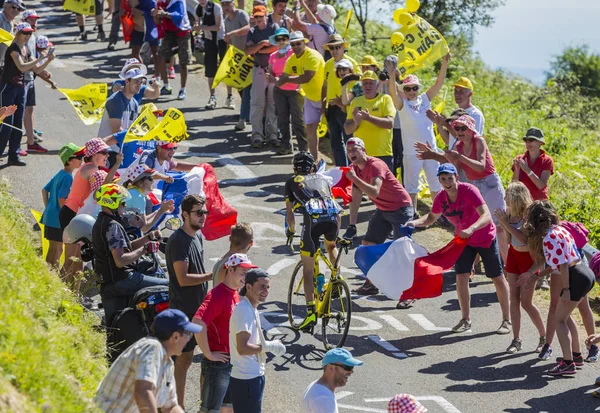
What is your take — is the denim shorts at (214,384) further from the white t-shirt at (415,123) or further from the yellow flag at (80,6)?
the yellow flag at (80,6)

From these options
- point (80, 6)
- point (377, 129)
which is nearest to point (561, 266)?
point (377, 129)

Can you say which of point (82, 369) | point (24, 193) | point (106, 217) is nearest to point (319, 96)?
point (24, 193)

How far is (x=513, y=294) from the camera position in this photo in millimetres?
11281

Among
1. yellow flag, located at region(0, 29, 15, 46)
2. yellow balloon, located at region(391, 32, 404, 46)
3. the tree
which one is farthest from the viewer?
the tree

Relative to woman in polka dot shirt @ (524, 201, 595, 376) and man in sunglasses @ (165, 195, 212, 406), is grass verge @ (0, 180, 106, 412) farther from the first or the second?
woman in polka dot shirt @ (524, 201, 595, 376)

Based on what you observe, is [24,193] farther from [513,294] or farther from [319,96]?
[513,294]

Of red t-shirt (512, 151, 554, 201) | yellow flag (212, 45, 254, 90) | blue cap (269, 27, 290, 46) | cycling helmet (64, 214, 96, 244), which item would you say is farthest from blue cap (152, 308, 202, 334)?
yellow flag (212, 45, 254, 90)

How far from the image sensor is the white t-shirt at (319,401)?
739 cm

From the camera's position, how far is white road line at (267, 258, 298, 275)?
43.9ft

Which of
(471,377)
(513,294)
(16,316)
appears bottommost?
(471,377)

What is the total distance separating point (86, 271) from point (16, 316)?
3940mm

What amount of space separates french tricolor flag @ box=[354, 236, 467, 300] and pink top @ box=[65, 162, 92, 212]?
3481 millimetres

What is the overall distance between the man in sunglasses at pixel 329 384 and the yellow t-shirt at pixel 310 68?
30.4ft

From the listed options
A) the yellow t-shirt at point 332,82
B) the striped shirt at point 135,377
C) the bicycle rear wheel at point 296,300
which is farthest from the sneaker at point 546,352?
the yellow t-shirt at point 332,82
